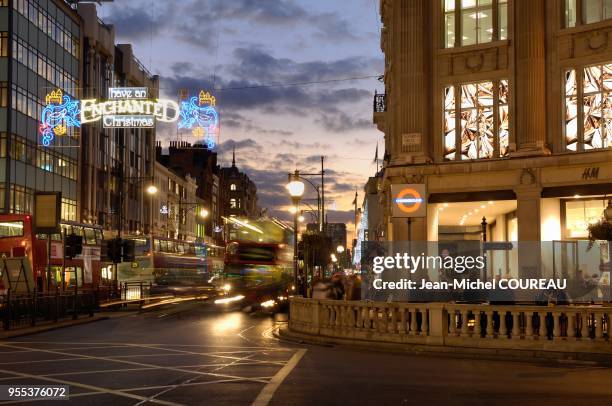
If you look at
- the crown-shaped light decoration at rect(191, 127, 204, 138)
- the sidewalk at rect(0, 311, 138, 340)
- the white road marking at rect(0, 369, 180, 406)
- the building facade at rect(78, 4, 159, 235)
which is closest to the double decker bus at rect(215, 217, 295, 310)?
the sidewalk at rect(0, 311, 138, 340)

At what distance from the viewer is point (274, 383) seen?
13.4m

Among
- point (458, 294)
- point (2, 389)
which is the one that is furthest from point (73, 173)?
point (2, 389)

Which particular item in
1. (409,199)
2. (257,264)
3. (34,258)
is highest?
(409,199)

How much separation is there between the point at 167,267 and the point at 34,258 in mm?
21187

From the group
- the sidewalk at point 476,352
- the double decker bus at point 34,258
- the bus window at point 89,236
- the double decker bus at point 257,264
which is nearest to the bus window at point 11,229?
the double decker bus at point 34,258

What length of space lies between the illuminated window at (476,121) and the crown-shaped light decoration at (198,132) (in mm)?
10021

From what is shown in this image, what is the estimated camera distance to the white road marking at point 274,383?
1150 cm

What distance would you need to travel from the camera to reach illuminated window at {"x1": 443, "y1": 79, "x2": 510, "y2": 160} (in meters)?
32.0

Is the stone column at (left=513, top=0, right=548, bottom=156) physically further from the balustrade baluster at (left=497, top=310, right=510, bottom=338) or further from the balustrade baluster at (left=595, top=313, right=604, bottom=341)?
the balustrade baluster at (left=595, top=313, right=604, bottom=341)

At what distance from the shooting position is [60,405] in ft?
36.3

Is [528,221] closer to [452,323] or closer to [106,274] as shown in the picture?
[452,323]

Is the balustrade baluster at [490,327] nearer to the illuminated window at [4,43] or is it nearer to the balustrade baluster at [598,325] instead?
the balustrade baluster at [598,325]

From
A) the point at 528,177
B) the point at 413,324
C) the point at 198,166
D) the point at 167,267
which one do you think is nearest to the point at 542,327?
the point at 413,324

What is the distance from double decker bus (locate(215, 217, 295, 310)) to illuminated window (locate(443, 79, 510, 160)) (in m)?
11.0
